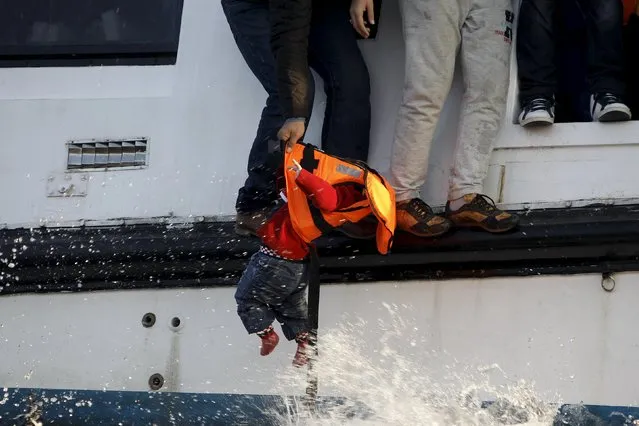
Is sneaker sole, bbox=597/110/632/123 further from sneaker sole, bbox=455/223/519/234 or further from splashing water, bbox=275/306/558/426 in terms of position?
splashing water, bbox=275/306/558/426

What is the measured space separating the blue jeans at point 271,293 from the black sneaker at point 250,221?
3.9 inches

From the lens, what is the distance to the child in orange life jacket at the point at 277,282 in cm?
377

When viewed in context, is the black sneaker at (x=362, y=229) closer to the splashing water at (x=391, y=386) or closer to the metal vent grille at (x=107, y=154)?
the splashing water at (x=391, y=386)

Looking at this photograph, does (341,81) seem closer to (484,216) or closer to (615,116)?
(484,216)

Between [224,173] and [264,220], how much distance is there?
343mm

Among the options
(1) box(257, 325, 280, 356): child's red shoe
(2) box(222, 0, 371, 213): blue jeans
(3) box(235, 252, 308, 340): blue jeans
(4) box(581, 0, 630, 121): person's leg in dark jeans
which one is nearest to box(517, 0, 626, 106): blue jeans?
(4) box(581, 0, 630, 121): person's leg in dark jeans

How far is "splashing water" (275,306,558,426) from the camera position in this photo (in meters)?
3.84

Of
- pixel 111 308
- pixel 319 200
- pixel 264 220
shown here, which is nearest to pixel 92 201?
pixel 111 308

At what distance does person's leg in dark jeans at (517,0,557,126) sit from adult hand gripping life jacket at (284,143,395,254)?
541mm

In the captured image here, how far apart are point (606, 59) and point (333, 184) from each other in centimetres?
89

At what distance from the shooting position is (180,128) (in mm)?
4219

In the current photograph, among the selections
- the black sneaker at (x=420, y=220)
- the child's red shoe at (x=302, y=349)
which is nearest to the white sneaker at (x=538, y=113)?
the black sneaker at (x=420, y=220)

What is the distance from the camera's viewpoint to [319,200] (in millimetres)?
3623

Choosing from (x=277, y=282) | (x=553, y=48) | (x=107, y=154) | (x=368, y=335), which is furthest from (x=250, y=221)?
(x=553, y=48)
